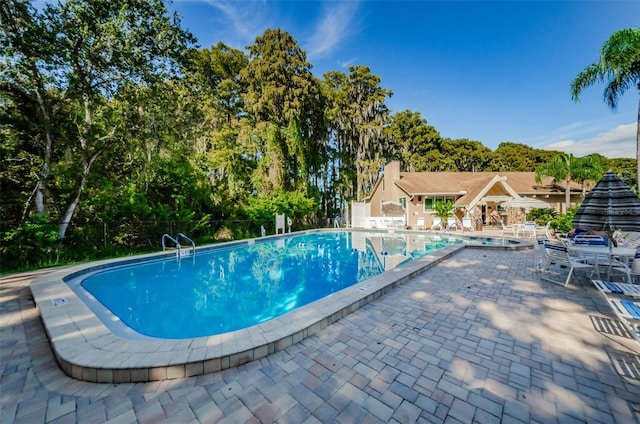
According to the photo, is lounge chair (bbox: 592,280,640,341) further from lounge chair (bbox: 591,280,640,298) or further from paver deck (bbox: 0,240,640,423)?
paver deck (bbox: 0,240,640,423)

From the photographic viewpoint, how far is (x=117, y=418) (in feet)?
6.34

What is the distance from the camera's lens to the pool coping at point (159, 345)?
2.42 meters

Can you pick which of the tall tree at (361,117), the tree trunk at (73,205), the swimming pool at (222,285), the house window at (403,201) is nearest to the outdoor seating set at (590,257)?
the swimming pool at (222,285)

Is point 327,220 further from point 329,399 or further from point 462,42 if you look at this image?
point 329,399

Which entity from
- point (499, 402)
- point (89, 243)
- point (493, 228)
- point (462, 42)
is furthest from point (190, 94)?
point (493, 228)

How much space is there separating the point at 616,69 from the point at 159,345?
1593cm

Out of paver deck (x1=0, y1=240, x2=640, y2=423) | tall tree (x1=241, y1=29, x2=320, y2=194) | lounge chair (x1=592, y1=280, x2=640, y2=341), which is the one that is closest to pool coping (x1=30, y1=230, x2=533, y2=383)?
paver deck (x1=0, y1=240, x2=640, y2=423)

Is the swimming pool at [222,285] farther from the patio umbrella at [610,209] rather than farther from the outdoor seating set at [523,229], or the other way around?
the outdoor seating set at [523,229]

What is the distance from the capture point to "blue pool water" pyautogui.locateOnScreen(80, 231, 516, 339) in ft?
15.6

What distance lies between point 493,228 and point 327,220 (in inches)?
517

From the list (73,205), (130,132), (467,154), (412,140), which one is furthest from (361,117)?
(73,205)

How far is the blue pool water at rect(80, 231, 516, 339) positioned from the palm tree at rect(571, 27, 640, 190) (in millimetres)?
9236

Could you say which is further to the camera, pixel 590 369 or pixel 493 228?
pixel 493 228

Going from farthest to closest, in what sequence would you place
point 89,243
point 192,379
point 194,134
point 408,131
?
point 408,131 < point 194,134 < point 89,243 < point 192,379
